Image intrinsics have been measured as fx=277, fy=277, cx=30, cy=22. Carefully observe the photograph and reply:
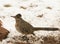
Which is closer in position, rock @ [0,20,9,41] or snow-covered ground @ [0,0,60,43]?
rock @ [0,20,9,41]

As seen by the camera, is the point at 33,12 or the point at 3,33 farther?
the point at 33,12

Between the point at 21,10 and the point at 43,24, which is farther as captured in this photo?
the point at 21,10

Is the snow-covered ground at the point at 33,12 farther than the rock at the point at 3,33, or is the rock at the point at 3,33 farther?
the snow-covered ground at the point at 33,12

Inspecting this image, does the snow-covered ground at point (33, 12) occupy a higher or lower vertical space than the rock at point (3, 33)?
higher

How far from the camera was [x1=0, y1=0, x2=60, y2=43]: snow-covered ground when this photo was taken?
30.3 ft

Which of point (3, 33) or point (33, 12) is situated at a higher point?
point (33, 12)

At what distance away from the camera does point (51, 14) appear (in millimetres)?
9992

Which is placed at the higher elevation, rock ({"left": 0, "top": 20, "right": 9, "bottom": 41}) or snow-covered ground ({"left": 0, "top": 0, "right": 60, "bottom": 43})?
snow-covered ground ({"left": 0, "top": 0, "right": 60, "bottom": 43})

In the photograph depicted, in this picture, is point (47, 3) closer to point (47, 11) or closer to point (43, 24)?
point (47, 11)

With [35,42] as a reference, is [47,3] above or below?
above

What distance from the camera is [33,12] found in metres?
10.1

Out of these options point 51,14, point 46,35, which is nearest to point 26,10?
point 51,14

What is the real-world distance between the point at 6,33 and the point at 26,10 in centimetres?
223

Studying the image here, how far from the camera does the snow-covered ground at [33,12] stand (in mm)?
9242
